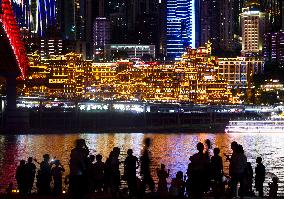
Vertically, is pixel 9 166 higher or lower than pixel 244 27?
lower

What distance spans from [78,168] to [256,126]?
270ft

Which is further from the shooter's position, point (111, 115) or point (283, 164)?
point (111, 115)

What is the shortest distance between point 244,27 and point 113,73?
50847 mm

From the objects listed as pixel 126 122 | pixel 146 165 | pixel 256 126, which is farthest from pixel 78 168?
pixel 126 122

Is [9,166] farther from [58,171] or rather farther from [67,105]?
[67,105]

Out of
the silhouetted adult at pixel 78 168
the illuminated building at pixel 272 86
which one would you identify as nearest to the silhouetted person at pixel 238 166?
the silhouetted adult at pixel 78 168

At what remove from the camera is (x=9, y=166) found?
133ft

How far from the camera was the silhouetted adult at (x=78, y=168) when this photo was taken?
53.0 ft

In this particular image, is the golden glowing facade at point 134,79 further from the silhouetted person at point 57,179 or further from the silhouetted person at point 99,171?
the silhouetted person at point 99,171

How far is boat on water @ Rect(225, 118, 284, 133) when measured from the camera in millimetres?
96744

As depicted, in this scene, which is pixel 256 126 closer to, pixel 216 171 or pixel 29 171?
pixel 29 171

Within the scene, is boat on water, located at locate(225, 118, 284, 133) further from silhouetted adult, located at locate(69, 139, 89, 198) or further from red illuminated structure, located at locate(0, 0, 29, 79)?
silhouetted adult, located at locate(69, 139, 89, 198)

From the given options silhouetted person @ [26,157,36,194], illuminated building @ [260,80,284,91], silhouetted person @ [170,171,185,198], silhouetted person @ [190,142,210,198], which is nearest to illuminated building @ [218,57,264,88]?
illuminated building @ [260,80,284,91]

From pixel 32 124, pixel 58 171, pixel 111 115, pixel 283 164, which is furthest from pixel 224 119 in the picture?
pixel 58 171
